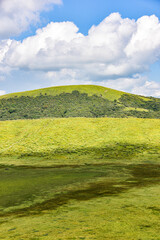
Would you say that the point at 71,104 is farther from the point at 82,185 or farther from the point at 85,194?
the point at 85,194

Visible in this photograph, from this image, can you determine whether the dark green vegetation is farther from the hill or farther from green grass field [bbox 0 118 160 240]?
the hill

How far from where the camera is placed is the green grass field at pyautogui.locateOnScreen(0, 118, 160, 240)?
11801mm

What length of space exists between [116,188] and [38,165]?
22.5m

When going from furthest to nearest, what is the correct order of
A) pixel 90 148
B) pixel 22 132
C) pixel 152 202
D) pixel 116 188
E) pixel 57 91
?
pixel 57 91
pixel 22 132
pixel 90 148
pixel 116 188
pixel 152 202

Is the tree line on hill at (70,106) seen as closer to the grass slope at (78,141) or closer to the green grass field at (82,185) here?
the grass slope at (78,141)

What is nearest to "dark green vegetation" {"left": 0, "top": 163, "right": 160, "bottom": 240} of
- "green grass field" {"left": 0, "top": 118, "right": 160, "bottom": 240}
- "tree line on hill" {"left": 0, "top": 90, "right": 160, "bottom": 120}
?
"green grass field" {"left": 0, "top": 118, "right": 160, "bottom": 240}

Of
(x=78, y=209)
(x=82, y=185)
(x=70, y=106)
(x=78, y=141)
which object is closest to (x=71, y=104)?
(x=70, y=106)

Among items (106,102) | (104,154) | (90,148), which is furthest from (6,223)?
(106,102)

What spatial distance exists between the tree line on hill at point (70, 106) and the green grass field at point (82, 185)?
78.6 meters

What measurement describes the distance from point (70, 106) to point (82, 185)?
144204mm

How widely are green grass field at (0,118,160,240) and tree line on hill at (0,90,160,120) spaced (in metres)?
78.6

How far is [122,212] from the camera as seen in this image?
47.2 feet

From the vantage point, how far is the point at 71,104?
171750 millimetres

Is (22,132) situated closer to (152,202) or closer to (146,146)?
(146,146)
